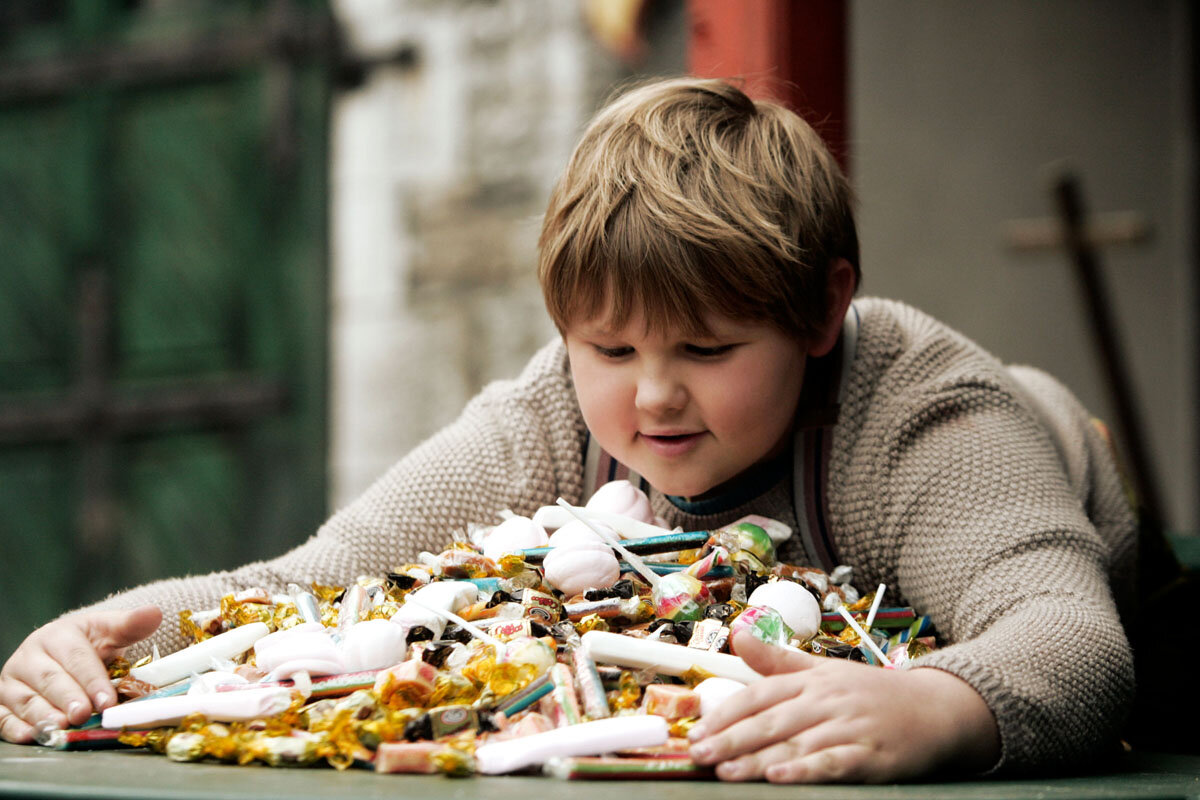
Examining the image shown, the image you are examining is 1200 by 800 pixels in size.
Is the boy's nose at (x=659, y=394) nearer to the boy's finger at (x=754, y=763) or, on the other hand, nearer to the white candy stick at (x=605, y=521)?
the white candy stick at (x=605, y=521)

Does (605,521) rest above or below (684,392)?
below

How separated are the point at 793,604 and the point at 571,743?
0.28 meters

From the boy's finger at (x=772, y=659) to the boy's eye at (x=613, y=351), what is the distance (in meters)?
0.36

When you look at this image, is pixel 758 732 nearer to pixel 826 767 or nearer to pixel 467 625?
pixel 826 767

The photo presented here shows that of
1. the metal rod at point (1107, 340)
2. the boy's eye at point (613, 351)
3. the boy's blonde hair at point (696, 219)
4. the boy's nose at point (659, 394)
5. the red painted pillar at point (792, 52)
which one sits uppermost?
the red painted pillar at point (792, 52)

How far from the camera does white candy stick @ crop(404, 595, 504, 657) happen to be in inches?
34.3

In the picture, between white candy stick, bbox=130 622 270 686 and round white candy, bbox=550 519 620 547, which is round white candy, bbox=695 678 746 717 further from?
white candy stick, bbox=130 622 270 686

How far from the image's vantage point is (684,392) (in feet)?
3.48

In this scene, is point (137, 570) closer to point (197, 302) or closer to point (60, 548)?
point (60, 548)

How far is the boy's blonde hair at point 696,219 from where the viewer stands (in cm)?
105

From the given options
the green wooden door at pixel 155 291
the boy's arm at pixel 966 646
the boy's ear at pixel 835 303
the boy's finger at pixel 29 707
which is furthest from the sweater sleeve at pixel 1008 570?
Answer: the green wooden door at pixel 155 291

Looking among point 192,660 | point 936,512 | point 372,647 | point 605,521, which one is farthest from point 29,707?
point 936,512

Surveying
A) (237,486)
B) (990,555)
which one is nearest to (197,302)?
(237,486)

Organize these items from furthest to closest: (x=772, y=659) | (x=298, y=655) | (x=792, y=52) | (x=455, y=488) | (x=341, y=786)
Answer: (x=792, y=52)
(x=455, y=488)
(x=298, y=655)
(x=772, y=659)
(x=341, y=786)
